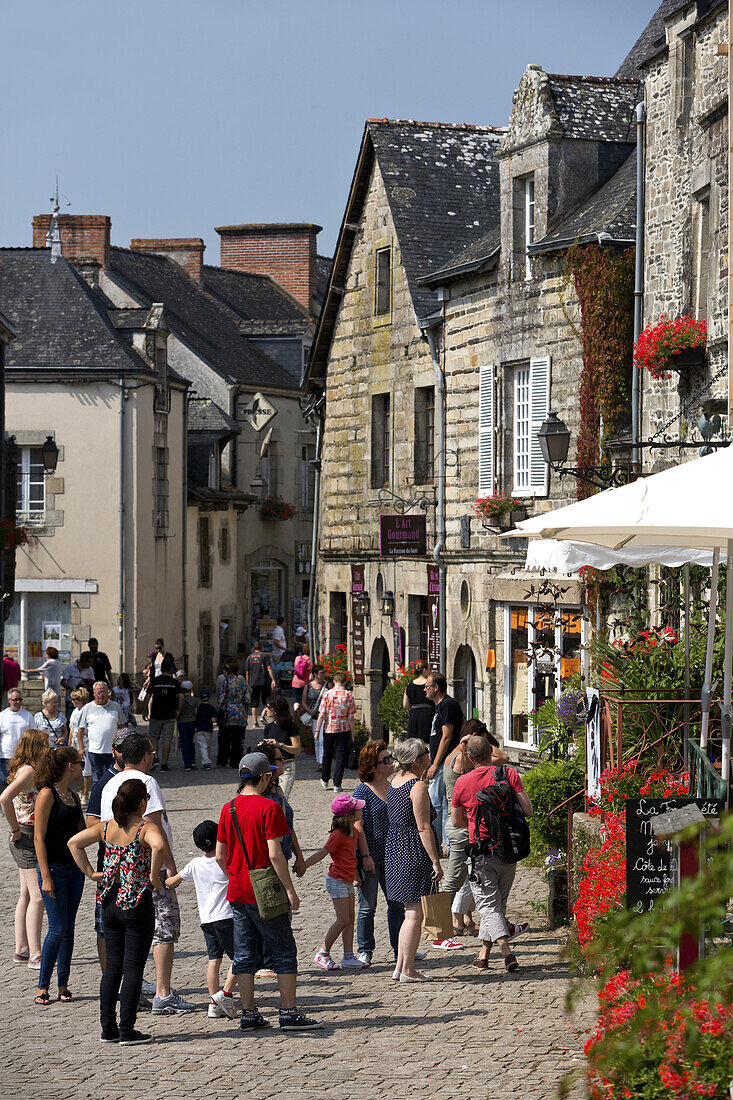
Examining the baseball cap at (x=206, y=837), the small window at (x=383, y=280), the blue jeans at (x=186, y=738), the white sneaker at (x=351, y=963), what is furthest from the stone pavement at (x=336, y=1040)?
the small window at (x=383, y=280)

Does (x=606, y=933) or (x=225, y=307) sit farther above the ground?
(x=225, y=307)

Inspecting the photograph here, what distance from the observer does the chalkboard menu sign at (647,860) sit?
7320mm

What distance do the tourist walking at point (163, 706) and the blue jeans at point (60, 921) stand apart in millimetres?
11069

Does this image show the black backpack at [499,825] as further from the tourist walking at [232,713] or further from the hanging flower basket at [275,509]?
the hanging flower basket at [275,509]

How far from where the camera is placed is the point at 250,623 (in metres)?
40.5

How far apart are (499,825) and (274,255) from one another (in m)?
39.5

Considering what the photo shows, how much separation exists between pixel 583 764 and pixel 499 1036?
4084 millimetres

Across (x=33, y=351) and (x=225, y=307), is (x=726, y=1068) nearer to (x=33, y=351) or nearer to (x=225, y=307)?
(x=33, y=351)

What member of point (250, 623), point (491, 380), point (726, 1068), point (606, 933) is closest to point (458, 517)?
point (491, 380)

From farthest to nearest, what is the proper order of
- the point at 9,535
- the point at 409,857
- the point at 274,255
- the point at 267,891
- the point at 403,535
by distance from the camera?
the point at 274,255, the point at 9,535, the point at 403,535, the point at 409,857, the point at 267,891

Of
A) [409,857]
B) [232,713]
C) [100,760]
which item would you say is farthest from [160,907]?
[232,713]

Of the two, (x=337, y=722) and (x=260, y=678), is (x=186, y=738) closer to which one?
(x=337, y=722)

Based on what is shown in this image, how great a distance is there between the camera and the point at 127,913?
7.68 meters

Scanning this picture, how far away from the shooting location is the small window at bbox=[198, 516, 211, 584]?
3600cm
